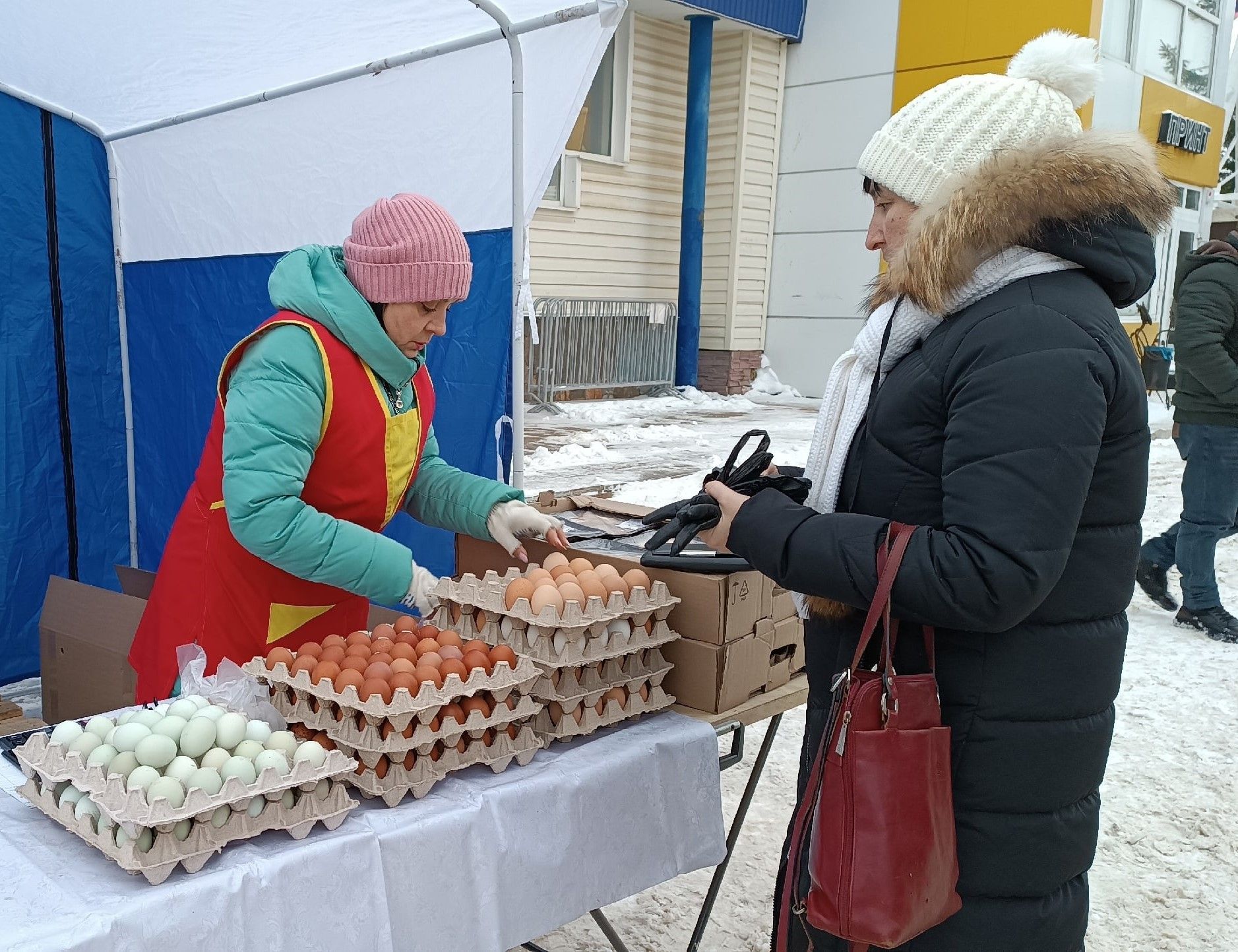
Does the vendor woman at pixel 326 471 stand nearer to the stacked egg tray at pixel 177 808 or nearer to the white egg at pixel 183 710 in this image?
the white egg at pixel 183 710

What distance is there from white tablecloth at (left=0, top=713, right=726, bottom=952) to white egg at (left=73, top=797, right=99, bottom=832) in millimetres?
51

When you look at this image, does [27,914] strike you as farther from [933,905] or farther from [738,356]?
[738,356]

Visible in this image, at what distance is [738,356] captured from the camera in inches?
594

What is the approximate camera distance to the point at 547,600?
197cm

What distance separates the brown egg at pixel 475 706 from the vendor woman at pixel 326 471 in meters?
0.51

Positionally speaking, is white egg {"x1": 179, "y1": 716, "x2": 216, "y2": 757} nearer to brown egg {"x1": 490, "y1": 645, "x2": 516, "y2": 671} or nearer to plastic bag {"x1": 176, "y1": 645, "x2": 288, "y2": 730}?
plastic bag {"x1": 176, "y1": 645, "x2": 288, "y2": 730}

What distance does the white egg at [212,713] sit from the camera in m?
1.66

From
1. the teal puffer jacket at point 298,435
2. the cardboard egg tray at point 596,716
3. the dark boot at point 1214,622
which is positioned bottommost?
the dark boot at point 1214,622

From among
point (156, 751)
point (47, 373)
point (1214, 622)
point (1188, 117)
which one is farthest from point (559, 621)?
point (1188, 117)

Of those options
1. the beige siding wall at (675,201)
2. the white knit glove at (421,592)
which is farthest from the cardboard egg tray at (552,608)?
the beige siding wall at (675,201)

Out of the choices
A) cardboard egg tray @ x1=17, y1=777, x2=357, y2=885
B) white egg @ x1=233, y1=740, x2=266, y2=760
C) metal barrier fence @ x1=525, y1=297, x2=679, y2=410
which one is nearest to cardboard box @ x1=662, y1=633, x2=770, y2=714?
cardboard egg tray @ x1=17, y1=777, x2=357, y2=885

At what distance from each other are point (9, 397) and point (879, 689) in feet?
14.4

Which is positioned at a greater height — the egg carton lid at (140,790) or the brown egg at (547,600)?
the brown egg at (547,600)

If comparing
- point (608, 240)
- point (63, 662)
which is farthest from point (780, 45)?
point (63, 662)
